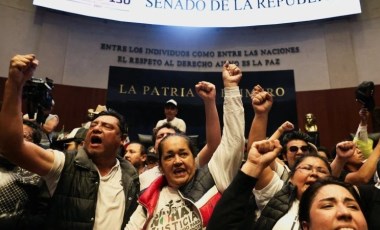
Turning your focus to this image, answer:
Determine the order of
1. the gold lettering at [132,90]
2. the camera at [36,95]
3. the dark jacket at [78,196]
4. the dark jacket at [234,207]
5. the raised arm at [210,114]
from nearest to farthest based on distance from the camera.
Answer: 1. the dark jacket at [234,207]
2. the dark jacket at [78,196]
3. the raised arm at [210,114]
4. the camera at [36,95]
5. the gold lettering at [132,90]

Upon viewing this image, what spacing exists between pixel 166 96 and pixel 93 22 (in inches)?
93.6

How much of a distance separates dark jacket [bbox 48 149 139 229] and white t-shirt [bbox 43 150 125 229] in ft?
0.08

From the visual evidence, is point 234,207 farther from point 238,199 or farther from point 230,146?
point 230,146

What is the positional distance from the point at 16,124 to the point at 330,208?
1356 millimetres

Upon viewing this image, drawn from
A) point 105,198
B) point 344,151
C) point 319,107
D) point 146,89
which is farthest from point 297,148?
point 146,89

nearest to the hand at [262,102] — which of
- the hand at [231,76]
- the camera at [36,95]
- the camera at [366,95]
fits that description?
the hand at [231,76]

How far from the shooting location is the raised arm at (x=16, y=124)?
1.45 meters

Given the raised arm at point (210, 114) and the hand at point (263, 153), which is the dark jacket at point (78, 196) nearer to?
the raised arm at point (210, 114)

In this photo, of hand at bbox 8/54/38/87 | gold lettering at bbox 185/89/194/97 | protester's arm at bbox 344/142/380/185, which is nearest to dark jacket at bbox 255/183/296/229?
protester's arm at bbox 344/142/380/185

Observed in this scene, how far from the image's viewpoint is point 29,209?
5.40ft

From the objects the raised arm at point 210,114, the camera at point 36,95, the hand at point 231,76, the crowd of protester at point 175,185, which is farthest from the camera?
the camera at point 36,95

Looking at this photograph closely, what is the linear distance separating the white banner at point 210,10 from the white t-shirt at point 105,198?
20.5ft

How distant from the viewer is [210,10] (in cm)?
794

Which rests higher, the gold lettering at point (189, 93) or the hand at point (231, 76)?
the gold lettering at point (189, 93)
